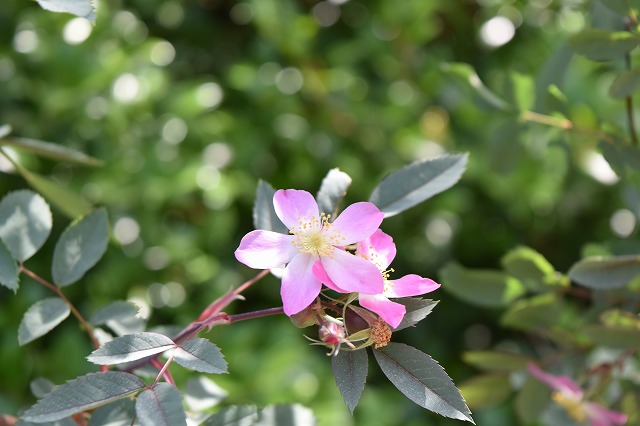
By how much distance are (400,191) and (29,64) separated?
875 millimetres

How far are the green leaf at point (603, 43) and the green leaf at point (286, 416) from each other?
358mm

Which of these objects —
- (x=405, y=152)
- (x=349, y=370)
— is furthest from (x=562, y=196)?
(x=349, y=370)

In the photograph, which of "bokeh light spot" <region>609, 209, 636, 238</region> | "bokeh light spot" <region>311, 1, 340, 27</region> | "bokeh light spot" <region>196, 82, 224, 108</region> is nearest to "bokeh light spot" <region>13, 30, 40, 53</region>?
"bokeh light spot" <region>196, 82, 224, 108</region>

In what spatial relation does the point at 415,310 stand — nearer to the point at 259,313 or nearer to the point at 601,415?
the point at 259,313

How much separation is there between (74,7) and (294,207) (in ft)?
0.62

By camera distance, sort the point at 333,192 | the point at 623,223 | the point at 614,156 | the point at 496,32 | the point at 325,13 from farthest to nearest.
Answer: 1. the point at 325,13
2. the point at 496,32
3. the point at 623,223
4. the point at 614,156
5. the point at 333,192

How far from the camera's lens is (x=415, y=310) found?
0.46m

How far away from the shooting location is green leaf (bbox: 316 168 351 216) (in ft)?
1.83

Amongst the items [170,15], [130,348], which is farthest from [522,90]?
[170,15]

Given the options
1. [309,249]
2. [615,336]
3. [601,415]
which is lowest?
[601,415]

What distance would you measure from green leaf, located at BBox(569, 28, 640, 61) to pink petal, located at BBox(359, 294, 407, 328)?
0.96 feet

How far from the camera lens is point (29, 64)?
1245 mm

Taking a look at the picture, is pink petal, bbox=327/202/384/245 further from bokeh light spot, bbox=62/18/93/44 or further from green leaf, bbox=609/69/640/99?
bokeh light spot, bbox=62/18/93/44

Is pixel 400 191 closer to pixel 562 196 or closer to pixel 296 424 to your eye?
pixel 296 424
